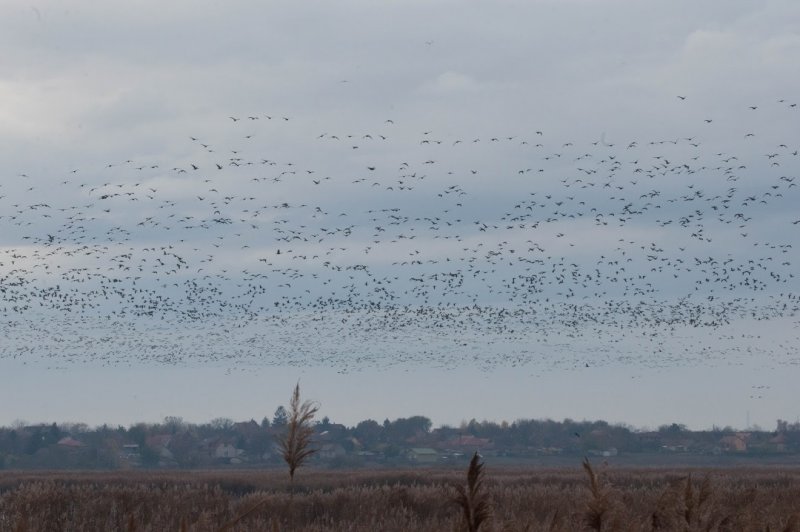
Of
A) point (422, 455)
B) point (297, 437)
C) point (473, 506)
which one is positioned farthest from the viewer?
point (422, 455)

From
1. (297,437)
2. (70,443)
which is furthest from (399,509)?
→ (70,443)

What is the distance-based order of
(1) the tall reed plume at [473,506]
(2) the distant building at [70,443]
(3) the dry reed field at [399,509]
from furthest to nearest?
(2) the distant building at [70,443], (3) the dry reed field at [399,509], (1) the tall reed plume at [473,506]

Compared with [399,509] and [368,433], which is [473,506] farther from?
[368,433]

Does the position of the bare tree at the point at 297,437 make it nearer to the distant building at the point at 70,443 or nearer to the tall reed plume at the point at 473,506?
the tall reed plume at the point at 473,506

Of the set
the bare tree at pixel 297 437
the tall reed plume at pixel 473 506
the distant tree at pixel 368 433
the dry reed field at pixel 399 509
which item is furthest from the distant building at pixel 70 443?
the tall reed plume at pixel 473 506

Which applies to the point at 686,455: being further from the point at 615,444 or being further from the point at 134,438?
the point at 134,438

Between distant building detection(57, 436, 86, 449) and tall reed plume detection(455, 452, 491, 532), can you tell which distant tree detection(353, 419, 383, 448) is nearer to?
distant building detection(57, 436, 86, 449)

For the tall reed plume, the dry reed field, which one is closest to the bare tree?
the dry reed field

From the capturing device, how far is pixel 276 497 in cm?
2152

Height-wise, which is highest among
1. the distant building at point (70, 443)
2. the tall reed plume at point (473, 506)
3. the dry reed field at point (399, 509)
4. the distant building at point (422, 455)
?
the distant building at point (70, 443)

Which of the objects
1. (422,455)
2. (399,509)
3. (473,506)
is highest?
(422,455)

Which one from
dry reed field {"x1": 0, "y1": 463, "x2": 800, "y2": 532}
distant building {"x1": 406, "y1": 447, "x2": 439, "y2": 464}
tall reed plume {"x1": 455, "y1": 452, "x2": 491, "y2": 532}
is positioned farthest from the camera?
distant building {"x1": 406, "y1": 447, "x2": 439, "y2": 464}

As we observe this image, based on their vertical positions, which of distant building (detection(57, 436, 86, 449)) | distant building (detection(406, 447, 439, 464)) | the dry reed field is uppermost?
distant building (detection(57, 436, 86, 449))

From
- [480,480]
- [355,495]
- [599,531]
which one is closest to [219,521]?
[355,495]
